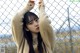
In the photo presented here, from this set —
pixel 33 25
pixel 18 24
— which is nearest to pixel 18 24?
pixel 18 24

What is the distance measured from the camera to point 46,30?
6.68 feet

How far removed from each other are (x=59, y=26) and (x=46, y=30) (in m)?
0.52

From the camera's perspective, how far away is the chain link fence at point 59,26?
2502mm

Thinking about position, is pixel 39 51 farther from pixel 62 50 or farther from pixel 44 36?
pixel 62 50

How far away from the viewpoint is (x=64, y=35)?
2.55 m

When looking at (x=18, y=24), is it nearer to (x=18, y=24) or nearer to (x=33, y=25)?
(x=18, y=24)

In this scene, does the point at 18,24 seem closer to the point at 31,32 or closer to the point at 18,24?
the point at 18,24

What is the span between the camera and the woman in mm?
2062

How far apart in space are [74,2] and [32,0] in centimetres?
65

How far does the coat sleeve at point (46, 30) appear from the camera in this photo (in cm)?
200

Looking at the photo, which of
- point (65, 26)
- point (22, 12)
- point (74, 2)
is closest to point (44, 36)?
point (22, 12)

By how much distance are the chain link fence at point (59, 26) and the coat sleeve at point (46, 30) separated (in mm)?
426

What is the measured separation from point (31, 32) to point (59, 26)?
1.52 feet

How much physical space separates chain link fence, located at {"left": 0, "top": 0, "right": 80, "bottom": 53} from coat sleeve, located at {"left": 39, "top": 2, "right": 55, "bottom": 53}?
0.43 metres
